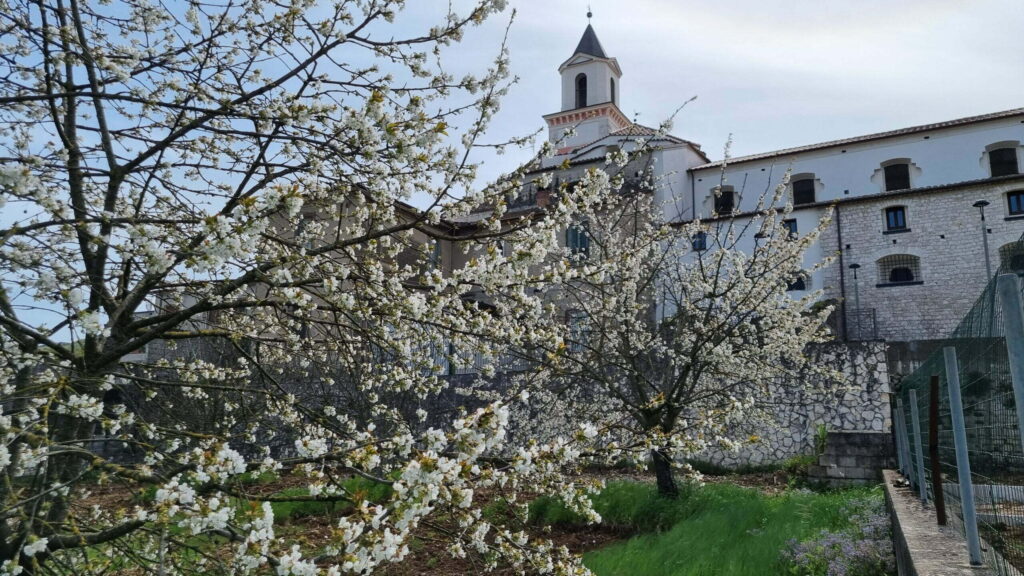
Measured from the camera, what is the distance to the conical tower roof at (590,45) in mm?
42406

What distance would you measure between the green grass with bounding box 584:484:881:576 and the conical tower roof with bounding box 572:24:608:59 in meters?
37.4

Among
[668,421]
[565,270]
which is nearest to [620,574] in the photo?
[668,421]

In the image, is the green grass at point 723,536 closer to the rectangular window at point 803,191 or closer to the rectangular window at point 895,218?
the rectangular window at point 895,218

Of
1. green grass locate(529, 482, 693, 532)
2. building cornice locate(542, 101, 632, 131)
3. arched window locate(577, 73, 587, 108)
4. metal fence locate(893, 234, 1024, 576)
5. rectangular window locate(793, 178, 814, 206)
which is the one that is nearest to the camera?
metal fence locate(893, 234, 1024, 576)

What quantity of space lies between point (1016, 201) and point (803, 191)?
772 centimetres

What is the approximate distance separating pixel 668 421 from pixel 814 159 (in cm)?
2462

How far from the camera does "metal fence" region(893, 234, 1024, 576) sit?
2.79m

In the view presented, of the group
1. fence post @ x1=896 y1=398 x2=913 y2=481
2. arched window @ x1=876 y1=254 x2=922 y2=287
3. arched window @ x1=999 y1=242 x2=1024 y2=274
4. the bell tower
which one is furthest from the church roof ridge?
arched window @ x1=999 y1=242 x2=1024 y2=274

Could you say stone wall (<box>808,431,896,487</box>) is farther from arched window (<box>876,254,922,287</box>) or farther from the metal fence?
arched window (<box>876,254,922,287</box>)

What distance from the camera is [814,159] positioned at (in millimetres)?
29406

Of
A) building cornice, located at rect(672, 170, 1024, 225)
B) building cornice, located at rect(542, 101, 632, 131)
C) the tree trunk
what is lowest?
the tree trunk

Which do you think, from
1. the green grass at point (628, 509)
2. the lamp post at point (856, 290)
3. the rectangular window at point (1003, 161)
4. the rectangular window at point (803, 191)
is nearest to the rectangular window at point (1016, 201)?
the rectangular window at point (1003, 161)

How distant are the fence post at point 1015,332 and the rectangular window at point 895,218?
1059 inches

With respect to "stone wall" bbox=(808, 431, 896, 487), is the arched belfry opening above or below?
above
